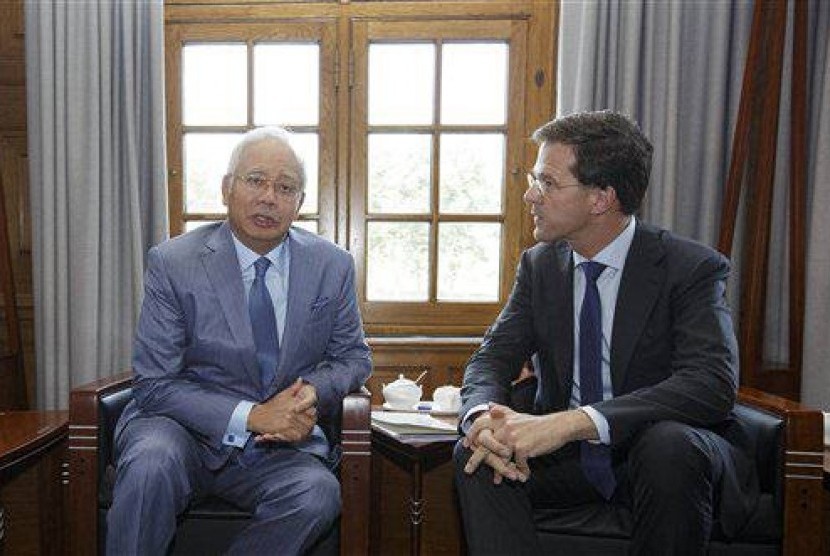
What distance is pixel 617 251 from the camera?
1.83m

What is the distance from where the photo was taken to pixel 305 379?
5.99 feet

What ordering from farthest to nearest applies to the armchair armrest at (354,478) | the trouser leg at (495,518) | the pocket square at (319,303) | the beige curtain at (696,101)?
the beige curtain at (696,101) < the pocket square at (319,303) < the armchair armrest at (354,478) < the trouser leg at (495,518)

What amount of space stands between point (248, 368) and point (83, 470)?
45 cm

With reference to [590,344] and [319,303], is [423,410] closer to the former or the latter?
[319,303]

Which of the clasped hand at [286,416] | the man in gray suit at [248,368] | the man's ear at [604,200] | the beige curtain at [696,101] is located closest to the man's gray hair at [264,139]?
the man in gray suit at [248,368]

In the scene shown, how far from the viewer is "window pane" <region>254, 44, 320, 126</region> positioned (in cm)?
278

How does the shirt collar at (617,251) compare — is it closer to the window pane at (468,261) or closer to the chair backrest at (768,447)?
the chair backrest at (768,447)

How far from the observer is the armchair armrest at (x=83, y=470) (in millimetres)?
1687

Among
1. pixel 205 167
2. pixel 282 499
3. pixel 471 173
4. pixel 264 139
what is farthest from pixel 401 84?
pixel 282 499

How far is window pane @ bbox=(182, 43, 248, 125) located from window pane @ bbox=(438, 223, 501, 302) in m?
0.96

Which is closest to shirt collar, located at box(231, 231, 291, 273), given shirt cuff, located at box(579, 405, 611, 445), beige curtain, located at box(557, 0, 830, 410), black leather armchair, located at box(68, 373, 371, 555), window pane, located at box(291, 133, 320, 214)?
black leather armchair, located at box(68, 373, 371, 555)

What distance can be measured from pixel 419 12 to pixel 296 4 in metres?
0.48

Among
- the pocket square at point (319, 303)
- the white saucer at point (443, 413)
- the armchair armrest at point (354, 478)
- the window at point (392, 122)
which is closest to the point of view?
the armchair armrest at point (354, 478)

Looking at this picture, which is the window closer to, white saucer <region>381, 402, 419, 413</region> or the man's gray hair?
white saucer <region>381, 402, 419, 413</region>
